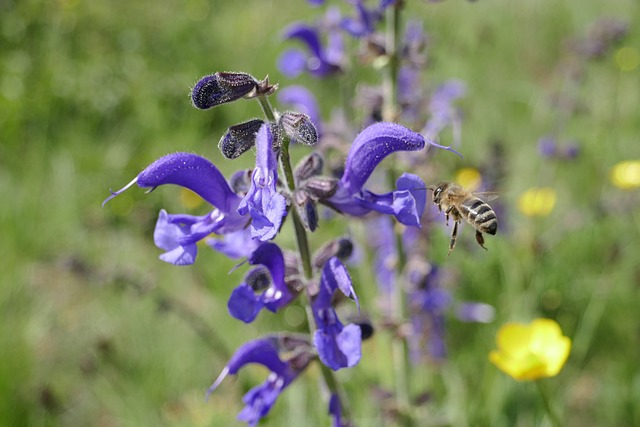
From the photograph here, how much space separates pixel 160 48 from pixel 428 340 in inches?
199

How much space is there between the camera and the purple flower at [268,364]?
1.61 meters

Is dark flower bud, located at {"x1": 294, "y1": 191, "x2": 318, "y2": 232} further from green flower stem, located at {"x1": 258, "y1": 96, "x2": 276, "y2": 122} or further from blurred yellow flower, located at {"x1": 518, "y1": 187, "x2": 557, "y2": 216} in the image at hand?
blurred yellow flower, located at {"x1": 518, "y1": 187, "x2": 557, "y2": 216}

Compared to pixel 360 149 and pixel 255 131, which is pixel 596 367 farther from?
pixel 255 131

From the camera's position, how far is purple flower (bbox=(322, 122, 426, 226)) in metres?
1.48

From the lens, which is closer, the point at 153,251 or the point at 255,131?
the point at 255,131

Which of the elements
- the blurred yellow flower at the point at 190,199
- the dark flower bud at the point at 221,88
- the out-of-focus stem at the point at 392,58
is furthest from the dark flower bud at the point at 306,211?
the blurred yellow flower at the point at 190,199

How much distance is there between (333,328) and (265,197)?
1.31ft

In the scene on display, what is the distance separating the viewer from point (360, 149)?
5.10 feet

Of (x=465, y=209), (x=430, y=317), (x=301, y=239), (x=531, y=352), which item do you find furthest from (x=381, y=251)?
(x=301, y=239)

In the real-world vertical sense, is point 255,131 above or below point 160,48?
above

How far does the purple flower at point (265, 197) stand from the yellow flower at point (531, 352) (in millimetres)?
1041

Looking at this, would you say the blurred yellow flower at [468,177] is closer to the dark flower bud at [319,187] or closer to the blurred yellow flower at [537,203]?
the blurred yellow flower at [537,203]

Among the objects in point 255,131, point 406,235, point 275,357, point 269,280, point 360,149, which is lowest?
point 406,235

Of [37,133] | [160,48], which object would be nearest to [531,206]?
[37,133]
